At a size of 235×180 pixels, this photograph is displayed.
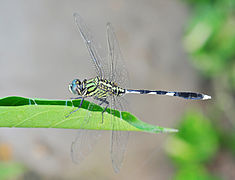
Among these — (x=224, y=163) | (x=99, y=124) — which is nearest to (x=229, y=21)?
(x=224, y=163)

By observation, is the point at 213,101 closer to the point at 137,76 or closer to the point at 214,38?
the point at 214,38

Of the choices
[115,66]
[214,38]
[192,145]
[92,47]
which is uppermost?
[214,38]

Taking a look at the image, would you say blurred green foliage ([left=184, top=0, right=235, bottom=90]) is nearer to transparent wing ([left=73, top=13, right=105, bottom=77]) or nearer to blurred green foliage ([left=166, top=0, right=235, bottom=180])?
blurred green foliage ([left=166, top=0, right=235, bottom=180])

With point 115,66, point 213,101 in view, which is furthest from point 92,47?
point 213,101

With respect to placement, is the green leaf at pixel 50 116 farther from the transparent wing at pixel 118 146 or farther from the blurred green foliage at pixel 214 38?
the blurred green foliage at pixel 214 38

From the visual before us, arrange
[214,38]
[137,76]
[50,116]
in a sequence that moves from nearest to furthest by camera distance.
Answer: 1. [50,116]
2. [214,38]
3. [137,76]

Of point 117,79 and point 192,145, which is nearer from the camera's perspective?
point 117,79

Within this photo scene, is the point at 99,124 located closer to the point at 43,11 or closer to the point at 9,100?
the point at 9,100

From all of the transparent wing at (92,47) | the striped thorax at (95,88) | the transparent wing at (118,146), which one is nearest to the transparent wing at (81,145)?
the transparent wing at (118,146)
